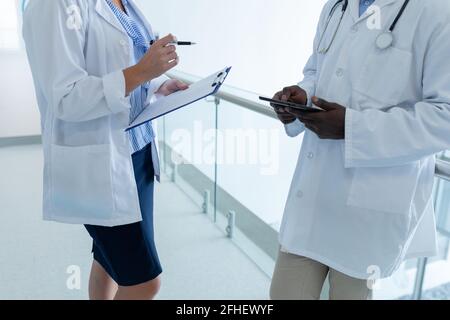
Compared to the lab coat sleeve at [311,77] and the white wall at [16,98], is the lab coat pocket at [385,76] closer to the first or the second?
the lab coat sleeve at [311,77]

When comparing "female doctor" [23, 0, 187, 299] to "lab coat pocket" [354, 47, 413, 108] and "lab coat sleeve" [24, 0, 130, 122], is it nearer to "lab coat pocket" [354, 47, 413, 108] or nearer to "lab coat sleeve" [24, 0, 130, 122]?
"lab coat sleeve" [24, 0, 130, 122]

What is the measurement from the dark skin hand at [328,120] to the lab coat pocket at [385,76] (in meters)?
0.08

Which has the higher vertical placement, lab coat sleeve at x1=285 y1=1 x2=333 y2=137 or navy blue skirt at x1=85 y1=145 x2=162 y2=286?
lab coat sleeve at x1=285 y1=1 x2=333 y2=137

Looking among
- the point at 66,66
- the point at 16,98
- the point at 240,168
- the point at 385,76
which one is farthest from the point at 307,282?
the point at 16,98

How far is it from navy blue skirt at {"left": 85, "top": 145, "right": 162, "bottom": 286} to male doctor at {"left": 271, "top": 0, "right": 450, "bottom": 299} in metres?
0.42

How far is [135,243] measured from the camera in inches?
48.8

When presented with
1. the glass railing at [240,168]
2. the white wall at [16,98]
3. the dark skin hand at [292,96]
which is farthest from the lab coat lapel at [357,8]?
the white wall at [16,98]

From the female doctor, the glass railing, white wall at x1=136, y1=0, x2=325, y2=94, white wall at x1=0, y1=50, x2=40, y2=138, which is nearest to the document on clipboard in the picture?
the female doctor

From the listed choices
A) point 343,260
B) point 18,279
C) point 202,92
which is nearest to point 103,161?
point 202,92

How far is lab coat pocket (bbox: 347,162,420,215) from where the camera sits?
0.97 m

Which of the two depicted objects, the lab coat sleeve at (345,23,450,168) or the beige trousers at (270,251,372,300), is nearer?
the lab coat sleeve at (345,23,450,168)
